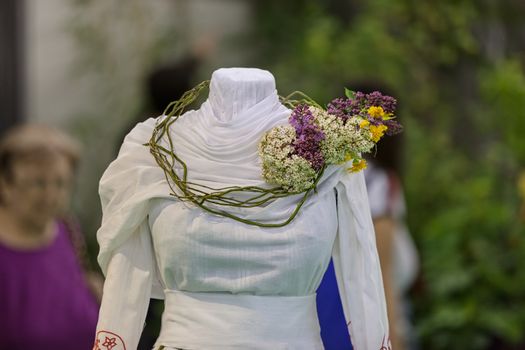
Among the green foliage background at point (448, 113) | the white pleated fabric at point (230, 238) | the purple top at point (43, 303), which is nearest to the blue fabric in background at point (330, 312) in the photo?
the white pleated fabric at point (230, 238)

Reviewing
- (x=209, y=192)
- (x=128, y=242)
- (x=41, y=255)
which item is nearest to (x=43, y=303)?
(x=41, y=255)

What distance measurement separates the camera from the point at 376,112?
237cm

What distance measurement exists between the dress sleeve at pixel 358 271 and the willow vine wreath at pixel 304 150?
3.1 inches

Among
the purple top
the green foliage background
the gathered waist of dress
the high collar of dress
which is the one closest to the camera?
the gathered waist of dress

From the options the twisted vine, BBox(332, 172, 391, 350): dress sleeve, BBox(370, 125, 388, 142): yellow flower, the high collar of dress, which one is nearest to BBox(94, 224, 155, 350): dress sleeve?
the twisted vine

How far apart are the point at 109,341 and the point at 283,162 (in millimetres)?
546

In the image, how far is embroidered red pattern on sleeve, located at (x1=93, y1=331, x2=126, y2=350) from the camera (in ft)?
7.86

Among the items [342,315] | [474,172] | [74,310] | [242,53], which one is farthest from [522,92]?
[342,315]

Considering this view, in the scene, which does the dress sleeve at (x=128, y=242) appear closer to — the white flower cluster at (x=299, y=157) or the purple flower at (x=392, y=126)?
the white flower cluster at (x=299, y=157)

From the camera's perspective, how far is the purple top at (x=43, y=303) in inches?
155

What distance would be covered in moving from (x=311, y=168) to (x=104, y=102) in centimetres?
474

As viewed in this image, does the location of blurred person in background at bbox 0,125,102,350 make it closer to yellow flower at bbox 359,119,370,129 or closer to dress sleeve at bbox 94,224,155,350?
dress sleeve at bbox 94,224,155,350

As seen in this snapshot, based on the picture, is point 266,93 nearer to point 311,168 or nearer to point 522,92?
point 311,168

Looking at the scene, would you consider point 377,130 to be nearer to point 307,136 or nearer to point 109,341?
point 307,136
